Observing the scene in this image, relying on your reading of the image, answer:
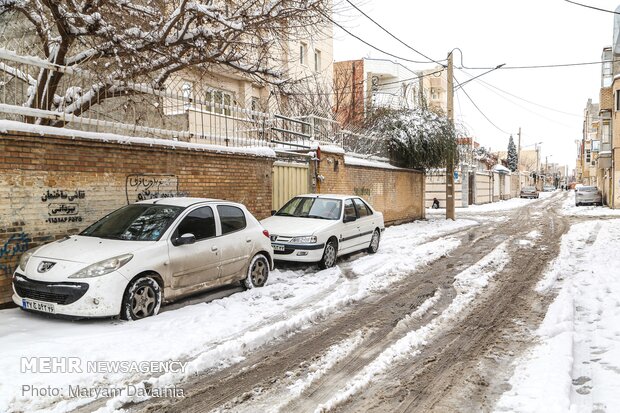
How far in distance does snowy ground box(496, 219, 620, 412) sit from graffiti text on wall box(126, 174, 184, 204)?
6.68 metres

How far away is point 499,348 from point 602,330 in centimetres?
144

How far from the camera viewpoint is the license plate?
18.5ft

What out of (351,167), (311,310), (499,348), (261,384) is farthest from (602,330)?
(351,167)

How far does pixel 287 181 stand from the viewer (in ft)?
44.3

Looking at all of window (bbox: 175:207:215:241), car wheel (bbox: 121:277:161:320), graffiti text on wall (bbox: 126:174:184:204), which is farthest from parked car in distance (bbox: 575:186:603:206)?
car wheel (bbox: 121:277:161:320)

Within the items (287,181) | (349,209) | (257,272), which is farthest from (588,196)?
(257,272)

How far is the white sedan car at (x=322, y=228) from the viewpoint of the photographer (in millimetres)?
9688

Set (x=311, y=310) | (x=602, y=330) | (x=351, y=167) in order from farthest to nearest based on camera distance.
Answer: (x=351, y=167), (x=311, y=310), (x=602, y=330)

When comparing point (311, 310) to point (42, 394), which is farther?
point (311, 310)

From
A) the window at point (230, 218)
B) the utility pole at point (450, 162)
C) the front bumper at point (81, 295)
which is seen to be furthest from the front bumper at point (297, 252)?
the utility pole at point (450, 162)

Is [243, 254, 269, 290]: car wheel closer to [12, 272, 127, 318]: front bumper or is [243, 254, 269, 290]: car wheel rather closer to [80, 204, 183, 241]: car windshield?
[80, 204, 183, 241]: car windshield

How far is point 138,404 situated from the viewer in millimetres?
4031

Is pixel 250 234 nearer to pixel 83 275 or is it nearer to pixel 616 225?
pixel 83 275

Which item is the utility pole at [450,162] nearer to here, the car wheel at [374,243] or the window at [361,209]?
the car wheel at [374,243]
